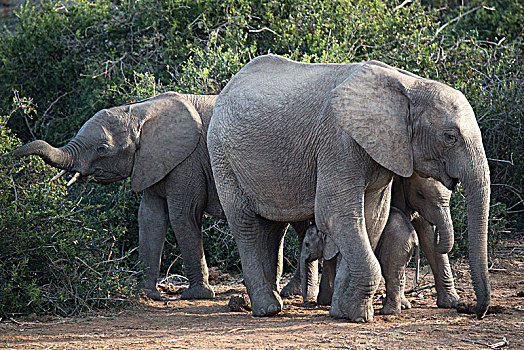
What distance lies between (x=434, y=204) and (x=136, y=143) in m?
3.18

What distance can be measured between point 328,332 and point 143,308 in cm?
217

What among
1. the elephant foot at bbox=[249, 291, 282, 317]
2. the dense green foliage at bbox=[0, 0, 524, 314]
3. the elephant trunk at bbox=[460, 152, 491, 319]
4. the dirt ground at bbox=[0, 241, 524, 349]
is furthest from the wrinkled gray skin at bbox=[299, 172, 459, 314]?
the dense green foliage at bbox=[0, 0, 524, 314]

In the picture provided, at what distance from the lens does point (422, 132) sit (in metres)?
5.71

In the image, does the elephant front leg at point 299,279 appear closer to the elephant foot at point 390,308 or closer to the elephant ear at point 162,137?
the elephant foot at point 390,308

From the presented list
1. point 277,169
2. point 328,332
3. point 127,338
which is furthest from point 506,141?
point 127,338

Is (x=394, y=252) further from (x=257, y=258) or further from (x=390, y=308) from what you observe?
(x=257, y=258)

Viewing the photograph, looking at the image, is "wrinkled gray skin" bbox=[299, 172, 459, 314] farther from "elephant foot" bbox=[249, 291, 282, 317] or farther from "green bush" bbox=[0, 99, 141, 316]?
"green bush" bbox=[0, 99, 141, 316]

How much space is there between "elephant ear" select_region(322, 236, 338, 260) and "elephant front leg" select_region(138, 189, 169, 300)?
200 cm

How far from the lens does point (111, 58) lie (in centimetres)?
1100

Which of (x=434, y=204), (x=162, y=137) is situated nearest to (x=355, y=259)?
(x=434, y=204)

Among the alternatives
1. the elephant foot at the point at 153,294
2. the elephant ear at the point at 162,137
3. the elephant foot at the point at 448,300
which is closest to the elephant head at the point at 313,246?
the elephant foot at the point at 448,300

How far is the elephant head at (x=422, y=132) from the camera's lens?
542cm

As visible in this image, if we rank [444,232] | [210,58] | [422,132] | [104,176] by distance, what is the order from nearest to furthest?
[422,132] → [444,232] → [104,176] → [210,58]

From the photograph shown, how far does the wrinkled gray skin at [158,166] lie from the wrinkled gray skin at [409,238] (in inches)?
52.8
